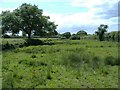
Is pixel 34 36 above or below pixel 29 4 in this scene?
below

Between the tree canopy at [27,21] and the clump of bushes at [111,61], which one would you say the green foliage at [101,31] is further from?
the clump of bushes at [111,61]

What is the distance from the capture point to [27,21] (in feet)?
183

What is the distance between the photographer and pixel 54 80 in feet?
43.6

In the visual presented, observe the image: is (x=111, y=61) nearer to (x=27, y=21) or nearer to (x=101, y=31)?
(x=27, y=21)

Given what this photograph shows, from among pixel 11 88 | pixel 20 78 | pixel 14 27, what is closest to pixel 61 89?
pixel 11 88

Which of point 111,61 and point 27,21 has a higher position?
point 27,21

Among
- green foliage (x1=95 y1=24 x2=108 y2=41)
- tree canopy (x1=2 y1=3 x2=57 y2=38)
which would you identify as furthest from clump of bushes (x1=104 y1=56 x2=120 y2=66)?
green foliage (x1=95 y1=24 x2=108 y2=41)

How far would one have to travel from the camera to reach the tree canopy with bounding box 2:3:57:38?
5434 cm

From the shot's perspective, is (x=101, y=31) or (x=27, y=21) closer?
(x=27, y=21)

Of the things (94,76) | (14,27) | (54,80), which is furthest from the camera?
(14,27)

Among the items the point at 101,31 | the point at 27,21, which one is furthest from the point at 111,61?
the point at 101,31

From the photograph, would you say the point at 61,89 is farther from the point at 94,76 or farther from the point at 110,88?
the point at 94,76

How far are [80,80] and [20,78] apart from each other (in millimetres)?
2797

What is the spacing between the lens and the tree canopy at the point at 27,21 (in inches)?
2140
